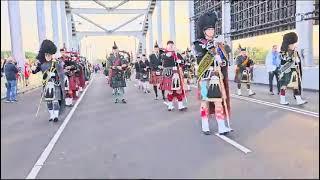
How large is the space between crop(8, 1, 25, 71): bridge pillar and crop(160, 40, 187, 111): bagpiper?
12.6 meters

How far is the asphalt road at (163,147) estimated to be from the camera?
551 centimetres

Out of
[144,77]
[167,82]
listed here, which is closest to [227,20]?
[144,77]

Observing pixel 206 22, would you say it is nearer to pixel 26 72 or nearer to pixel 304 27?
pixel 304 27

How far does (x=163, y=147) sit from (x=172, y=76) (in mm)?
5455

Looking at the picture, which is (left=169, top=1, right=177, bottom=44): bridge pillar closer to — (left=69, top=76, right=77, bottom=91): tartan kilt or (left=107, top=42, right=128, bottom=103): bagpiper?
(left=69, top=76, right=77, bottom=91): tartan kilt

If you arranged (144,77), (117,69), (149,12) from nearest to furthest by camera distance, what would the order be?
(117,69), (144,77), (149,12)

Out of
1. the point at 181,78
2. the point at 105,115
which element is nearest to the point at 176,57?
the point at 181,78

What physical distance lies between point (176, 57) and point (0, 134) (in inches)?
328

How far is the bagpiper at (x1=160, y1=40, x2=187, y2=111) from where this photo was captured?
12109 millimetres

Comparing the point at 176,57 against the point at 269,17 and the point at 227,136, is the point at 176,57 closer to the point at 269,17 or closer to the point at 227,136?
the point at 227,136

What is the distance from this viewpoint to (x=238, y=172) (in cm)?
541

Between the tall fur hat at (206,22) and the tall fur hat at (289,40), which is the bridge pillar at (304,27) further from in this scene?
the tall fur hat at (206,22)

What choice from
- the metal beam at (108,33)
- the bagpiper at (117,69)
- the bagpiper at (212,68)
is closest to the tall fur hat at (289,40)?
the bagpiper at (212,68)

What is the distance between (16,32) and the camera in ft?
77.0
